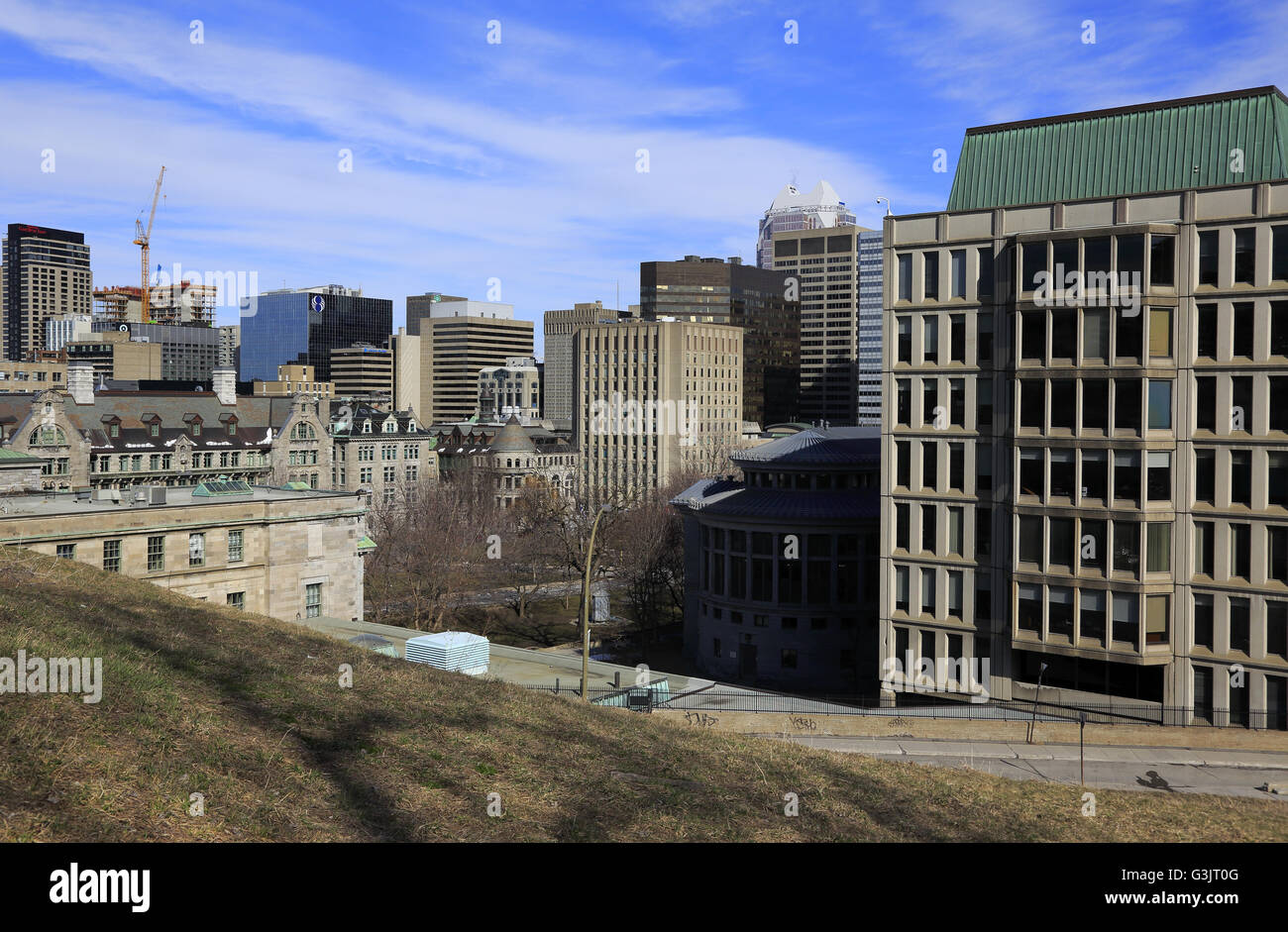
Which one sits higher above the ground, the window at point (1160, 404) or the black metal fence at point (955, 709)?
the window at point (1160, 404)

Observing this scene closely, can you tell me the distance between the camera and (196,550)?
43500mm

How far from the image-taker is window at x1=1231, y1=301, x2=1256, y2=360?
40031 millimetres

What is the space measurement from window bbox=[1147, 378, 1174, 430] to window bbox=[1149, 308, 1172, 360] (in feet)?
3.32

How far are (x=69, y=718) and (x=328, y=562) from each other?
1326 inches

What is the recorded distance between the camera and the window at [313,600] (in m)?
47.8

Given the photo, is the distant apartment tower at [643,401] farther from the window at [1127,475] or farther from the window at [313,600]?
the window at [1127,475]

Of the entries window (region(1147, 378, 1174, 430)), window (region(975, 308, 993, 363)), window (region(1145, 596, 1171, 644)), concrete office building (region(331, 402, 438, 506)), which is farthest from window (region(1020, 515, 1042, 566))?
concrete office building (region(331, 402, 438, 506))

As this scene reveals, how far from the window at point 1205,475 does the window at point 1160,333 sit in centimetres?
386

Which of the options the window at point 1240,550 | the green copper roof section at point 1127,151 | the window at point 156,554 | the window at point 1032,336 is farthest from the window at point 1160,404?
the window at point 156,554

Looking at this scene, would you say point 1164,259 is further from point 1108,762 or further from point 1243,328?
point 1108,762

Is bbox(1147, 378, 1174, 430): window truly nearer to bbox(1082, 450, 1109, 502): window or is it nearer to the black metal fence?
bbox(1082, 450, 1109, 502): window

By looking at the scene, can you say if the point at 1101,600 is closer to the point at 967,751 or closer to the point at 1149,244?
the point at 967,751
